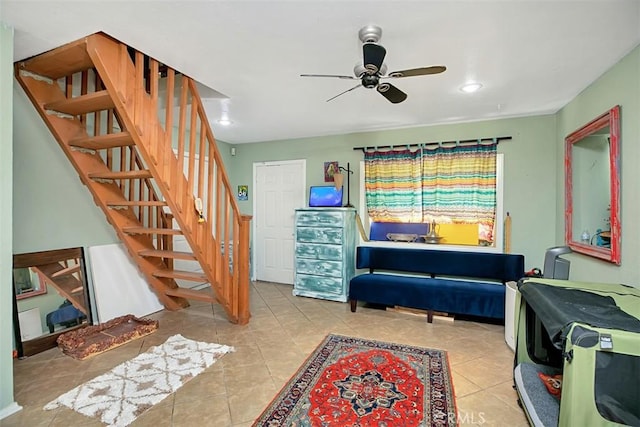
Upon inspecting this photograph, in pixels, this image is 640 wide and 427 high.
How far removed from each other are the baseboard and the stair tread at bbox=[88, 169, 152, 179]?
1720 mm

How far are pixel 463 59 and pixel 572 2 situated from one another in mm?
717

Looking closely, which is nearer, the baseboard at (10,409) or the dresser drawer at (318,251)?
the baseboard at (10,409)

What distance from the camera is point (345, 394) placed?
211cm

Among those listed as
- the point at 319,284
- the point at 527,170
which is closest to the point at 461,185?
the point at 527,170

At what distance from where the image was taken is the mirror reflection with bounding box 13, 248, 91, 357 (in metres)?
2.63

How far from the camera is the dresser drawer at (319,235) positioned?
4156 mm

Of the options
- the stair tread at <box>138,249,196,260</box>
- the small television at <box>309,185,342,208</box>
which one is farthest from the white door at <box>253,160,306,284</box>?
the stair tread at <box>138,249,196,260</box>

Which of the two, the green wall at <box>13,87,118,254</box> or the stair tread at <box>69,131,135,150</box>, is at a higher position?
the stair tread at <box>69,131,135,150</box>

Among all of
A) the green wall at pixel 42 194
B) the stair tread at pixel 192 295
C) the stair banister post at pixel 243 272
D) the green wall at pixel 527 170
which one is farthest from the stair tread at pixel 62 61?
the green wall at pixel 527 170

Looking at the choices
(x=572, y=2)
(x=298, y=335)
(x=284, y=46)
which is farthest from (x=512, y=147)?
(x=298, y=335)

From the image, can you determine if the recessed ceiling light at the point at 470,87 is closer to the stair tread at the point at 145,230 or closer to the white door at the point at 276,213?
the white door at the point at 276,213

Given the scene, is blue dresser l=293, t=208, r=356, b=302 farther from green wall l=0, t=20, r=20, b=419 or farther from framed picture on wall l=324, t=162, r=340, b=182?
green wall l=0, t=20, r=20, b=419

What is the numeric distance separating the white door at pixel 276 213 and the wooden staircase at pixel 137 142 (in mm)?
1751

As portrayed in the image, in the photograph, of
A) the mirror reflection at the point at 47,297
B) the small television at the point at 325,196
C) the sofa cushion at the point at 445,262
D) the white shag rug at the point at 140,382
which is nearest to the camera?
the white shag rug at the point at 140,382
